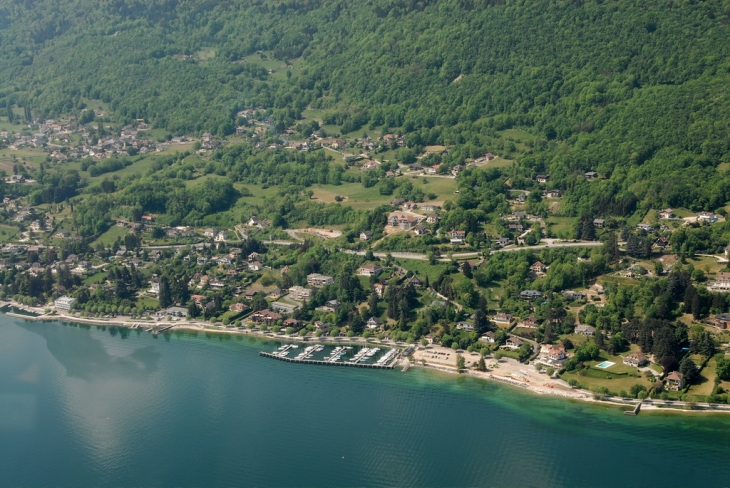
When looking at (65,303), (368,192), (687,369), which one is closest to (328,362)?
(687,369)

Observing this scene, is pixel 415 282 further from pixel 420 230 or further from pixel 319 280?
pixel 420 230

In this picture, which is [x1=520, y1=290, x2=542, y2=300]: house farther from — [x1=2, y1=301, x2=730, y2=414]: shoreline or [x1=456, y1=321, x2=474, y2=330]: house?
[x1=2, y1=301, x2=730, y2=414]: shoreline

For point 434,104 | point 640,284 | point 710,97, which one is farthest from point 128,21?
point 640,284

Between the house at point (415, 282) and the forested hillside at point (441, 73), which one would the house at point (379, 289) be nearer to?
the house at point (415, 282)

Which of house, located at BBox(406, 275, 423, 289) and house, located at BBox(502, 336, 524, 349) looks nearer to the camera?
house, located at BBox(502, 336, 524, 349)

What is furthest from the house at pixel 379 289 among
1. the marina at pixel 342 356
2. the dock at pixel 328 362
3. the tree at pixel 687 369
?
the tree at pixel 687 369

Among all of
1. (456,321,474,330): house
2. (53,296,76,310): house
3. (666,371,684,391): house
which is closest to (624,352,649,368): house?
(666,371,684,391): house
